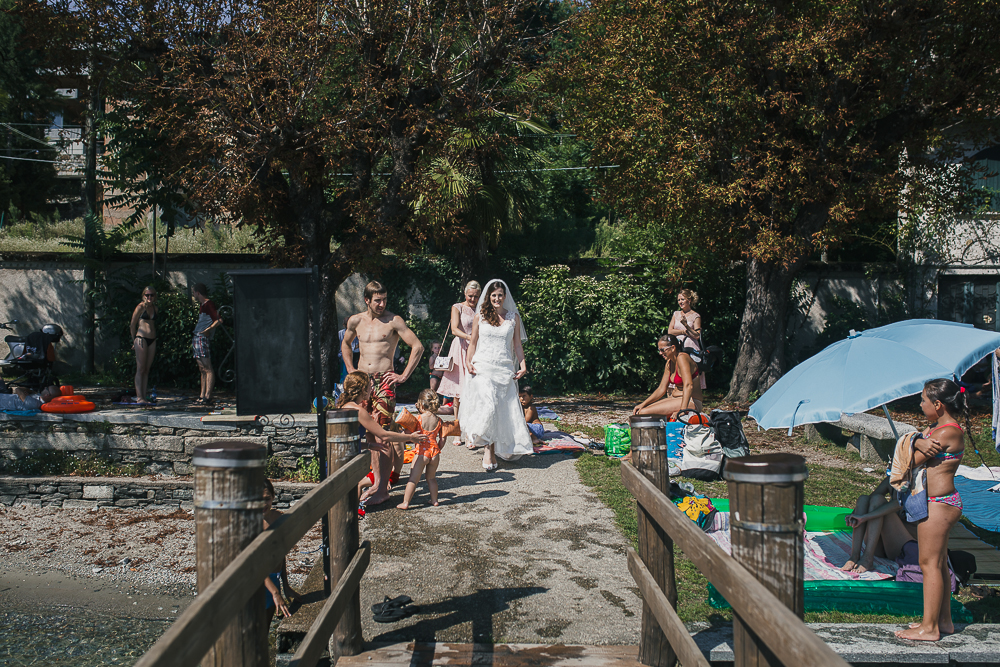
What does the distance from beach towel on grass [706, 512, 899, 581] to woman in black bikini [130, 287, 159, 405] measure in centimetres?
895

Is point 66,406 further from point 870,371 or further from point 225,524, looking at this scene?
point 870,371

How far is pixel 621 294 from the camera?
14.6 m

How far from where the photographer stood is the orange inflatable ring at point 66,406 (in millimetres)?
8555

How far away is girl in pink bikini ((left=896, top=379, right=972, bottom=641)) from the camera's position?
3961 millimetres

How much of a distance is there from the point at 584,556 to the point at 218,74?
962cm

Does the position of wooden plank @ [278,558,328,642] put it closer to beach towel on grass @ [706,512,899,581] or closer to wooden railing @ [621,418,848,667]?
wooden railing @ [621,418,848,667]

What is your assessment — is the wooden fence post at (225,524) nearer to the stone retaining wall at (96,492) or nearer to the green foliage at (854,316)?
the stone retaining wall at (96,492)

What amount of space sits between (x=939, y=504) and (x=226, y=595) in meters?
3.87

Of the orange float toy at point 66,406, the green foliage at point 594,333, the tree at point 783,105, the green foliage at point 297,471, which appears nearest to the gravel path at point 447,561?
the green foliage at point 297,471

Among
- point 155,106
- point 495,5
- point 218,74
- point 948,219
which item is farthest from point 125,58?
point 948,219

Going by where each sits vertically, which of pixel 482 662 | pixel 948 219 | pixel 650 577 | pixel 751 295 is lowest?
pixel 482 662

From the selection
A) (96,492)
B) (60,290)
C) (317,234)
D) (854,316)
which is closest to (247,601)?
(96,492)

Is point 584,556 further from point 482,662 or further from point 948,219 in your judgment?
point 948,219

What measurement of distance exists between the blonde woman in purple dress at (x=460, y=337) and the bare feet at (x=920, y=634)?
16.6 ft
